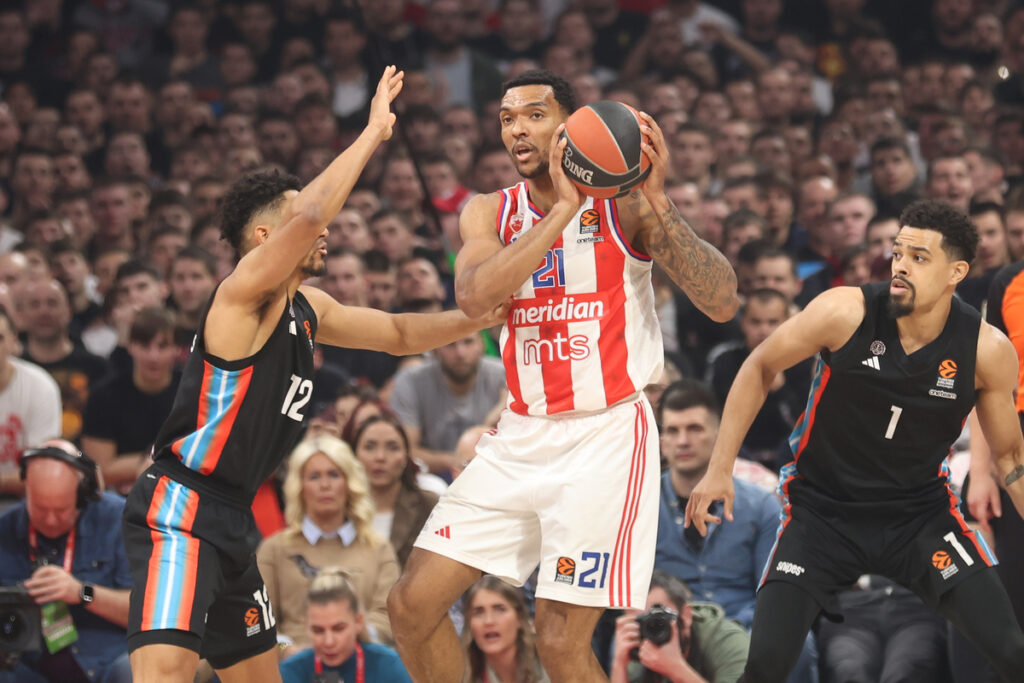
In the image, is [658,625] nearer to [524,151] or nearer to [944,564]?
[944,564]

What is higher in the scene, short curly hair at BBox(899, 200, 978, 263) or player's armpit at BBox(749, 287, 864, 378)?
short curly hair at BBox(899, 200, 978, 263)

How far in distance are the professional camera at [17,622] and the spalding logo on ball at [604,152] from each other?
10.6 feet

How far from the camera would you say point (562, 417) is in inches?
176

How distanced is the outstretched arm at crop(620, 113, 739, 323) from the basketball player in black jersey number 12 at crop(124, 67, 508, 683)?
58 cm

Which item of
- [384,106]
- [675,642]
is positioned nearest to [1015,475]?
[675,642]

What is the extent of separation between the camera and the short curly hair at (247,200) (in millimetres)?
4574

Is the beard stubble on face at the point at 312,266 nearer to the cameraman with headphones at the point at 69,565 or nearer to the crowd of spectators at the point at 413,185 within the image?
the crowd of spectators at the point at 413,185

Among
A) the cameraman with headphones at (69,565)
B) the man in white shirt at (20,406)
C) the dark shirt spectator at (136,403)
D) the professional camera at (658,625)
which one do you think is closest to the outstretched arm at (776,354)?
the professional camera at (658,625)

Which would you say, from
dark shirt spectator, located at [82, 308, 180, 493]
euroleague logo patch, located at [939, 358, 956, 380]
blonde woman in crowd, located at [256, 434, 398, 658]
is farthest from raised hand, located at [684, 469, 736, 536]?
dark shirt spectator, located at [82, 308, 180, 493]

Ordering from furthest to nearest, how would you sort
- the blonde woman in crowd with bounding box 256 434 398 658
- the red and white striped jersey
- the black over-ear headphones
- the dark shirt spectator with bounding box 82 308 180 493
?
1. the dark shirt spectator with bounding box 82 308 180 493
2. the blonde woman in crowd with bounding box 256 434 398 658
3. the black over-ear headphones
4. the red and white striped jersey

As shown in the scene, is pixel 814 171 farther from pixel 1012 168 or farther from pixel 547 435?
pixel 547 435

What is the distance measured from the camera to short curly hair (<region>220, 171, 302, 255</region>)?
457cm

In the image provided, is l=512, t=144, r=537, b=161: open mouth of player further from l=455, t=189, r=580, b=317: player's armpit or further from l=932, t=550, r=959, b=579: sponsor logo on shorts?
l=932, t=550, r=959, b=579: sponsor logo on shorts

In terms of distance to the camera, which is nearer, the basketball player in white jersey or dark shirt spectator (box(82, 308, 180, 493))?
the basketball player in white jersey
